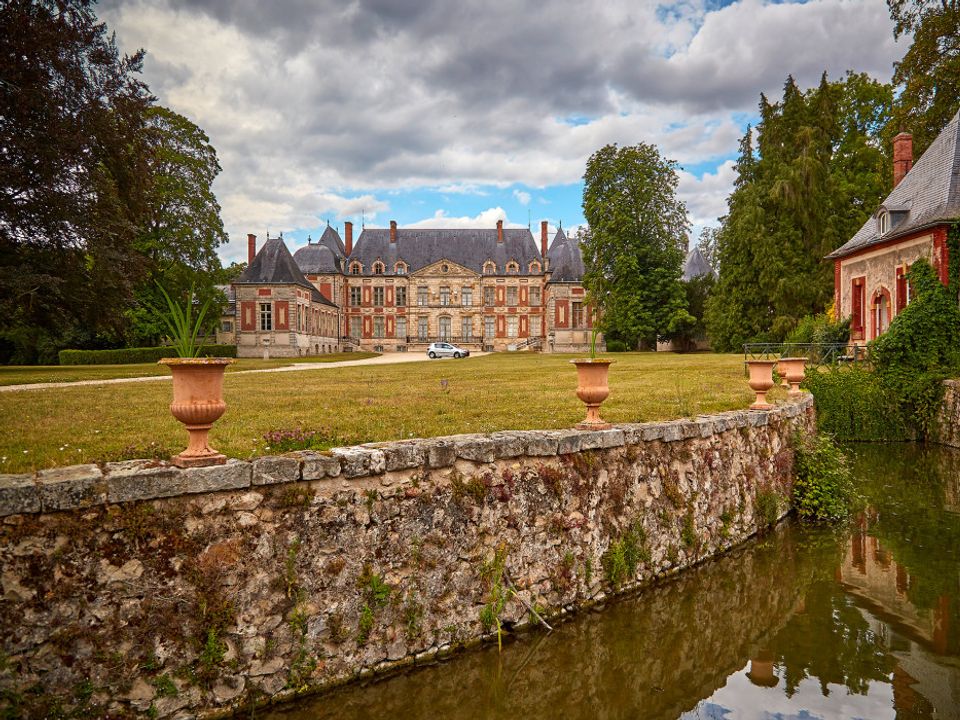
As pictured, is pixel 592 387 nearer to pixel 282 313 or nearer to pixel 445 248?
pixel 282 313

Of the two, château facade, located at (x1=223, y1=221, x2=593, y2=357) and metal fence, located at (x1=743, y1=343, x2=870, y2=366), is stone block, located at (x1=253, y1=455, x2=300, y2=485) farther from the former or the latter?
château facade, located at (x1=223, y1=221, x2=593, y2=357)

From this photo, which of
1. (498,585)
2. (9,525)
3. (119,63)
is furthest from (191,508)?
(119,63)

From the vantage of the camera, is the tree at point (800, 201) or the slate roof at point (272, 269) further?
the slate roof at point (272, 269)

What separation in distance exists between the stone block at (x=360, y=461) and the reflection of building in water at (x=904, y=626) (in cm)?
419

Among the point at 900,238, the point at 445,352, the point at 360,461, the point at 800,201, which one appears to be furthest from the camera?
the point at 445,352

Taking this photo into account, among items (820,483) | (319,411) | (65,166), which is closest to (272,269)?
(65,166)

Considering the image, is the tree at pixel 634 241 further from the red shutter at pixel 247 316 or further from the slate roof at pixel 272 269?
the red shutter at pixel 247 316

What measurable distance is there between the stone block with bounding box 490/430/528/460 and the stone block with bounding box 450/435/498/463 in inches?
1.8

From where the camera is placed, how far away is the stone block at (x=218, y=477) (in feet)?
12.7

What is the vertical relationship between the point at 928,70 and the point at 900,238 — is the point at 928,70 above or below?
above

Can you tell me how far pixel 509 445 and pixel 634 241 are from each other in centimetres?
2744

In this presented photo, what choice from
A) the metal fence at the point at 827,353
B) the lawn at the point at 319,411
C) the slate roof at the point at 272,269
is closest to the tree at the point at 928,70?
the metal fence at the point at 827,353

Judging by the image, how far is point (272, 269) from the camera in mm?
38969

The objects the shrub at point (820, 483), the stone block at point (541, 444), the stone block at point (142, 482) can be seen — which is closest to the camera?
the stone block at point (142, 482)
